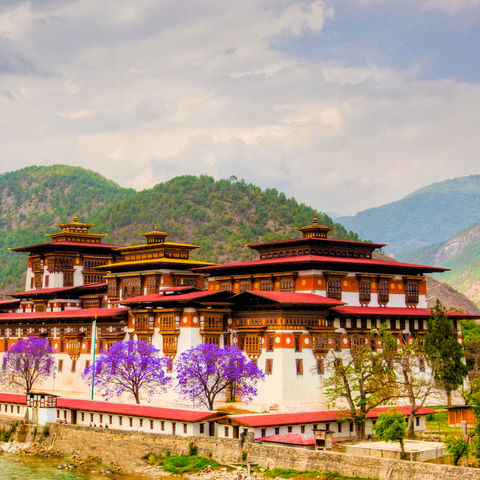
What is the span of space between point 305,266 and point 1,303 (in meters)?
48.7

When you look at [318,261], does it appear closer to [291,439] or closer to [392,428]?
[291,439]

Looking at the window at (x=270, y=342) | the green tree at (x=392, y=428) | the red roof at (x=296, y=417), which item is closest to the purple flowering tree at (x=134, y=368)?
the window at (x=270, y=342)

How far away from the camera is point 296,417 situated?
62.9 metres

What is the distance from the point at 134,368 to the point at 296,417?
16.0 meters

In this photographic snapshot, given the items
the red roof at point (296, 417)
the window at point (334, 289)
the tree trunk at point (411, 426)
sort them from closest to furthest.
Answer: the red roof at point (296, 417) → the tree trunk at point (411, 426) → the window at point (334, 289)


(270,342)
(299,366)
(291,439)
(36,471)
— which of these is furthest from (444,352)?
(36,471)

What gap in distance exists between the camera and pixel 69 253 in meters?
107

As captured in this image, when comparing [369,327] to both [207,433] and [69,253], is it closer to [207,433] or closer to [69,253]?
[207,433]

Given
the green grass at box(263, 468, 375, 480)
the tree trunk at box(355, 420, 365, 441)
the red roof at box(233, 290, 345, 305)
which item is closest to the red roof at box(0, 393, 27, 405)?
the red roof at box(233, 290, 345, 305)

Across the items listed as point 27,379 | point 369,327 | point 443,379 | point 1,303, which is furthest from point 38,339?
point 443,379

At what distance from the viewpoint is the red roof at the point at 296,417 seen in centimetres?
5908

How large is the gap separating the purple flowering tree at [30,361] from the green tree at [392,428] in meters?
41.9

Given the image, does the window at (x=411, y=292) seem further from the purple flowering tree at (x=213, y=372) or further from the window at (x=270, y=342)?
the purple flowering tree at (x=213, y=372)

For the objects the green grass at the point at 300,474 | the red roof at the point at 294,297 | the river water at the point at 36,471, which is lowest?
the river water at the point at 36,471
